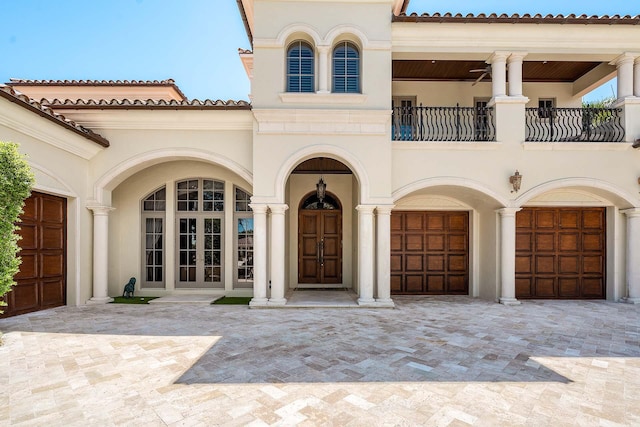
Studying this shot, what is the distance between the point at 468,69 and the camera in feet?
33.8

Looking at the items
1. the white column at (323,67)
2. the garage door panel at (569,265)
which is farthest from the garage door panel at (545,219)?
the white column at (323,67)

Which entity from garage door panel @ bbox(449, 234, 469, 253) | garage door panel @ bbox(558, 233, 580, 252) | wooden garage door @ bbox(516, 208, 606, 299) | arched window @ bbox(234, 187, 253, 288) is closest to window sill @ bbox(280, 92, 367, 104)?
arched window @ bbox(234, 187, 253, 288)

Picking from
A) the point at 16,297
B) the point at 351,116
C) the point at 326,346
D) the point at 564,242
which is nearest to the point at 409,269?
the point at 564,242

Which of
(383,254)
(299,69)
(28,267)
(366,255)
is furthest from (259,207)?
(28,267)

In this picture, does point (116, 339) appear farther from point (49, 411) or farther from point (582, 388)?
point (582, 388)

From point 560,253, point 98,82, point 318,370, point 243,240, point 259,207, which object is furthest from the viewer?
point 98,82

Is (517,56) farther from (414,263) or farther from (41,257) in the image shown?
(41,257)

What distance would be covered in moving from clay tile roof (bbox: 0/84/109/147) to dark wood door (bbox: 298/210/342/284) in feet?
21.3

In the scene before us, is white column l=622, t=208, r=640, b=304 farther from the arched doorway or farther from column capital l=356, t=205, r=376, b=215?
the arched doorway

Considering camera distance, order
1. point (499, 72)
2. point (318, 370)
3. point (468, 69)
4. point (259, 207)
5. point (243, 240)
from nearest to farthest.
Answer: point (318, 370)
point (259, 207)
point (499, 72)
point (468, 69)
point (243, 240)

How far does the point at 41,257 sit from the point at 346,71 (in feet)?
28.7

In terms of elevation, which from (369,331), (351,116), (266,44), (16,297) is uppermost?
(266,44)

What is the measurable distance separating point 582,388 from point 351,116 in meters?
6.83

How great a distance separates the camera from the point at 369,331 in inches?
253
